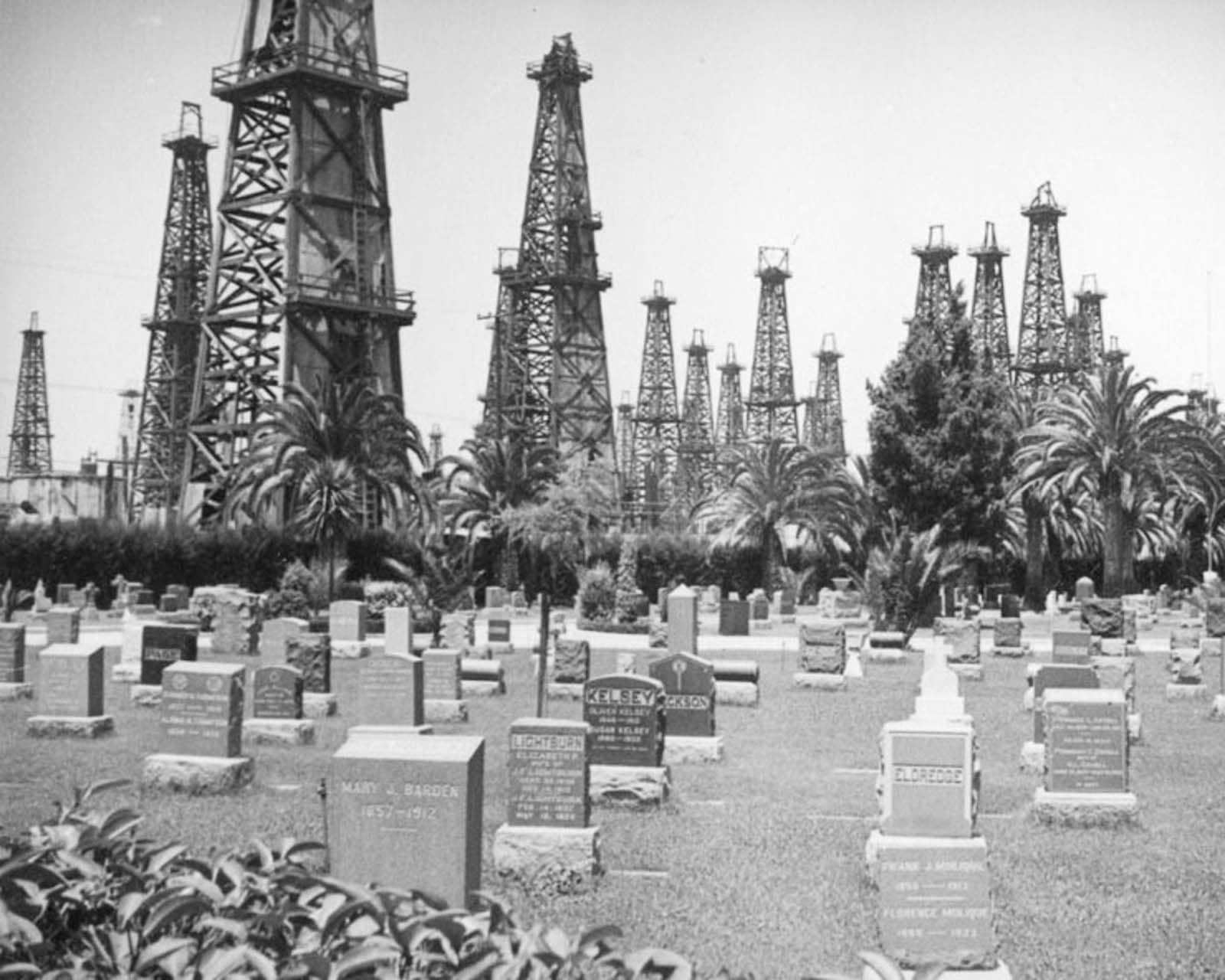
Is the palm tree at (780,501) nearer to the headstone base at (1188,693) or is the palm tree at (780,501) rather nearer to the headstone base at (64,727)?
the headstone base at (1188,693)

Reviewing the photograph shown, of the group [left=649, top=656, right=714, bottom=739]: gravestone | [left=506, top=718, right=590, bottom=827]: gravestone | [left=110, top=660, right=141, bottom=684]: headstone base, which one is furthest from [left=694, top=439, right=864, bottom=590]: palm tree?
[left=506, top=718, right=590, bottom=827]: gravestone

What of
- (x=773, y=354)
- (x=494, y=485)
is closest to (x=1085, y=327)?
(x=773, y=354)

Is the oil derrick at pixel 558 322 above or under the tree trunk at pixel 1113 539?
above

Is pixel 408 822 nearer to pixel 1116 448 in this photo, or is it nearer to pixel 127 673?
pixel 127 673

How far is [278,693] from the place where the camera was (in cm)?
1758

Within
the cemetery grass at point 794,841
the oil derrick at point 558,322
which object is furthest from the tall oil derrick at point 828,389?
the cemetery grass at point 794,841

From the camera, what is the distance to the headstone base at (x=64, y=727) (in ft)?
56.5

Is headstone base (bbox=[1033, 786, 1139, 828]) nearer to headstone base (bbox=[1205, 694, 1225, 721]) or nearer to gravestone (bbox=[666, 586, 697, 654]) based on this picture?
headstone base (bbox=[1205, 694, 1225, 721])

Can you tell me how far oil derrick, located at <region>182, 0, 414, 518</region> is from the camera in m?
44.1

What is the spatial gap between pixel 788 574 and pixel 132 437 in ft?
173

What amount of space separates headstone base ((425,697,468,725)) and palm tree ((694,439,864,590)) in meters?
32.1

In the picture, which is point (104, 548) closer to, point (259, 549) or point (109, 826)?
point (259, 549)

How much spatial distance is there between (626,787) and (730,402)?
359 ft

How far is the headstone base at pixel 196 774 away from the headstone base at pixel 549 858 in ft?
13.7
